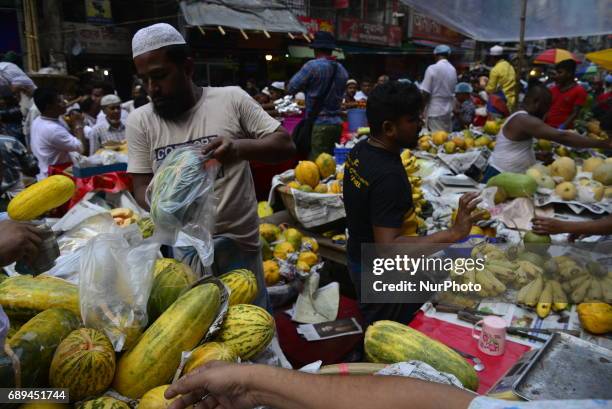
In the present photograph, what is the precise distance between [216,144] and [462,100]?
29.1ft

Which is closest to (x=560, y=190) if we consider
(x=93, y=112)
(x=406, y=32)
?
(x=93, y=112)

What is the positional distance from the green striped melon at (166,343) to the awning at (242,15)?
36.8 ft

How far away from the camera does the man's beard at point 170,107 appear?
2.24 m

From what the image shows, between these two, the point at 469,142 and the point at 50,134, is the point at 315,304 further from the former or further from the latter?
the point at 50,134

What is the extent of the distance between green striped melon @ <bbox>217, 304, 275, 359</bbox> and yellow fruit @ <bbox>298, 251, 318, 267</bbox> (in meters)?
2.38

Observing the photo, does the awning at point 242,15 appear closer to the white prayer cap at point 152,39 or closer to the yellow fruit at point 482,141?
the yellow fruit at point 482,141

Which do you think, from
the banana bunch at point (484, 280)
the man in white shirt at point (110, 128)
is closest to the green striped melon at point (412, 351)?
the banana bunch at point (484, 280)

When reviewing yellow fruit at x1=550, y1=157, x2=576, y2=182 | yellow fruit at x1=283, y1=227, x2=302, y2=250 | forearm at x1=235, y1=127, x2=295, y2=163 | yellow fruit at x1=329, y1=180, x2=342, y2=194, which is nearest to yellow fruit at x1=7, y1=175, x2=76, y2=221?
forearm at x1=235, y1=127, x2=295, y2=163

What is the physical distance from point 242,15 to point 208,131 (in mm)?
11290

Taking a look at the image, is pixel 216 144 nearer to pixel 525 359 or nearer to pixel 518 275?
pixel 525 359

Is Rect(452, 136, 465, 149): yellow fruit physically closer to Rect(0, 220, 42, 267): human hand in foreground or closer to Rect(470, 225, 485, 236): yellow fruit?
Rect(470, 225, 485, 236): yellow fruit

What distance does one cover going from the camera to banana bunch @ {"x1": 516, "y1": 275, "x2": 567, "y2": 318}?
7.08 feet

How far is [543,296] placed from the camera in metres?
2.21

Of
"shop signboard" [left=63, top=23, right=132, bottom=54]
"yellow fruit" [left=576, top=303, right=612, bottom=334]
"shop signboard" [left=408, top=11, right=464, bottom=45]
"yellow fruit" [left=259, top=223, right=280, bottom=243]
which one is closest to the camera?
"yellow fruit" [left=576, top=303, right=612, bottom=334]
